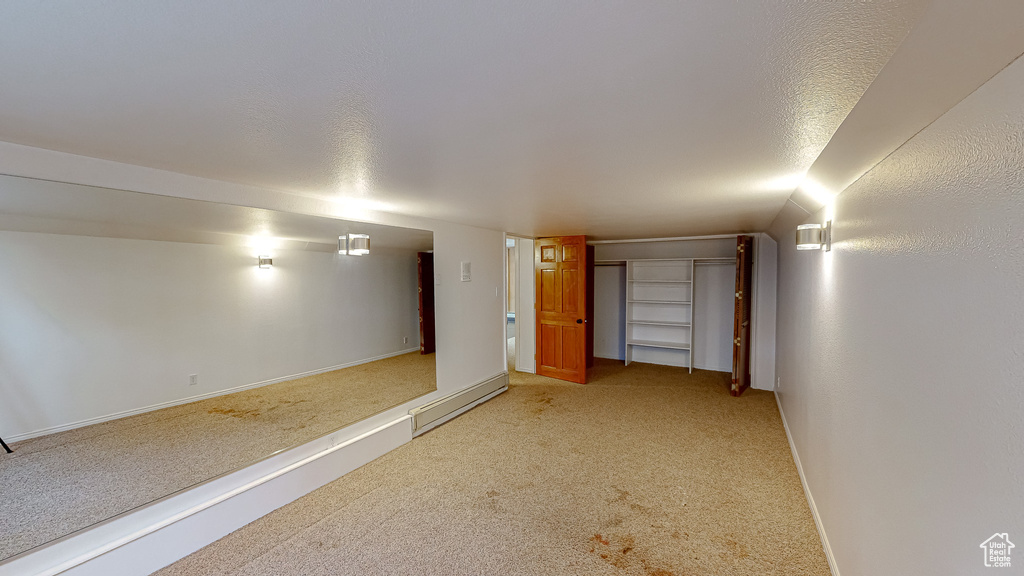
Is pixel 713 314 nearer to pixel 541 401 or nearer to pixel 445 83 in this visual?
pixel 541 401

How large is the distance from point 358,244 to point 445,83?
266 centimetres

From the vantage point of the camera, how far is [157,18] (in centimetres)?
78

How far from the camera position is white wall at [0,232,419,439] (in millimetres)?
1988

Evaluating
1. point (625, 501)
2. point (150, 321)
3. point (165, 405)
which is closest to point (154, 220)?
point (150, 321)

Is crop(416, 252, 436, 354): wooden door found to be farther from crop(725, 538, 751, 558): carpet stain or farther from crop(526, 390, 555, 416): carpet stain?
crop(725, 538, 751, 558): carpet stain

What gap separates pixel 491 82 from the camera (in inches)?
42.0

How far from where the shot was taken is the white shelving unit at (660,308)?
621 cm

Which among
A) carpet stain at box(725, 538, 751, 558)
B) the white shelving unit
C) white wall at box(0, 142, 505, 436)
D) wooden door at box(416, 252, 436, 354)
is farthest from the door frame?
carpet stain at box(725, 538, 751, 558)

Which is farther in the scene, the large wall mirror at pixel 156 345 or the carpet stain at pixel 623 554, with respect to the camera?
the carpet stain at pixel 623 554

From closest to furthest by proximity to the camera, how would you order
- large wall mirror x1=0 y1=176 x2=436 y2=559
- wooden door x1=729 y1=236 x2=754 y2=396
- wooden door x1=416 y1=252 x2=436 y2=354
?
large wall mirror x1=0 y1=176 x2=436 y2=559 → wooden door x1=416 y1=252 x2=436 y2=354 → wooden door x1=729 y1=236 x2=754 y2=396

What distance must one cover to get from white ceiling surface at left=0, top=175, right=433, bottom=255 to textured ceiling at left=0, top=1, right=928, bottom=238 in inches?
10.0

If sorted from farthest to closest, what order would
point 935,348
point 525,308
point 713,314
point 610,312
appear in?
point 610,312 → point 525,308 → point 713,314 → point 935,348

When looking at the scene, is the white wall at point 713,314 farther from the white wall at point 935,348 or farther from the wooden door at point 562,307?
the white wall at point 935,348

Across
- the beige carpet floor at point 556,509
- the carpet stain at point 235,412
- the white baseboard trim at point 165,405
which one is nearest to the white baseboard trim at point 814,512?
the beige carpet floor at point 556,509
